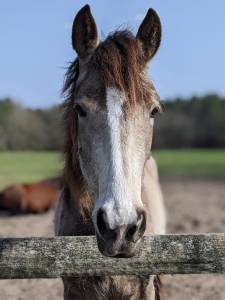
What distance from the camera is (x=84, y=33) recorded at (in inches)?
134

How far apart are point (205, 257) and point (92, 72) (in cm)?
133

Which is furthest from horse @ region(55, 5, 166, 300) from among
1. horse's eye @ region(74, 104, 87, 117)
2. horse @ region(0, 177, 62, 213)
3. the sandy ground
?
horse @ region(0, 177, 62, 213)

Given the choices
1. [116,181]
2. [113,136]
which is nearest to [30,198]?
[113,136]

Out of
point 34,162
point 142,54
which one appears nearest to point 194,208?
point 142,54

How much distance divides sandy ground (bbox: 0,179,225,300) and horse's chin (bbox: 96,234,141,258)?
338 cm

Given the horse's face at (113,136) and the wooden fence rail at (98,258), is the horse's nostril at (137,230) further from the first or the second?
the wooden fence rail at (98,258)

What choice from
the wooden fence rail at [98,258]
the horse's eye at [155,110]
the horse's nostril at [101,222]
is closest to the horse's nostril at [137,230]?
the horse's nostril at [101,222]

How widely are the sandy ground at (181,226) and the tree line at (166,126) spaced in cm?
461

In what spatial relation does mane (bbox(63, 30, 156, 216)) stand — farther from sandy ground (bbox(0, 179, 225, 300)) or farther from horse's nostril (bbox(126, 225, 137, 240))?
sandy ground (bbox(0, 179, 225, 300))

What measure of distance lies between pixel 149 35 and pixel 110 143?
1086 mm

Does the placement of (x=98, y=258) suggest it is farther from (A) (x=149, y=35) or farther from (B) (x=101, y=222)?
(A) (x=149, y=35)

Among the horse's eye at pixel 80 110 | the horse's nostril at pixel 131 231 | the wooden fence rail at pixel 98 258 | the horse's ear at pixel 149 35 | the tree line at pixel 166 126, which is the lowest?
the tree line at pixel 166 126

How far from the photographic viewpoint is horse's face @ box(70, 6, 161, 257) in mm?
2445

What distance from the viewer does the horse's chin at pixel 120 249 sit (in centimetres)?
245
